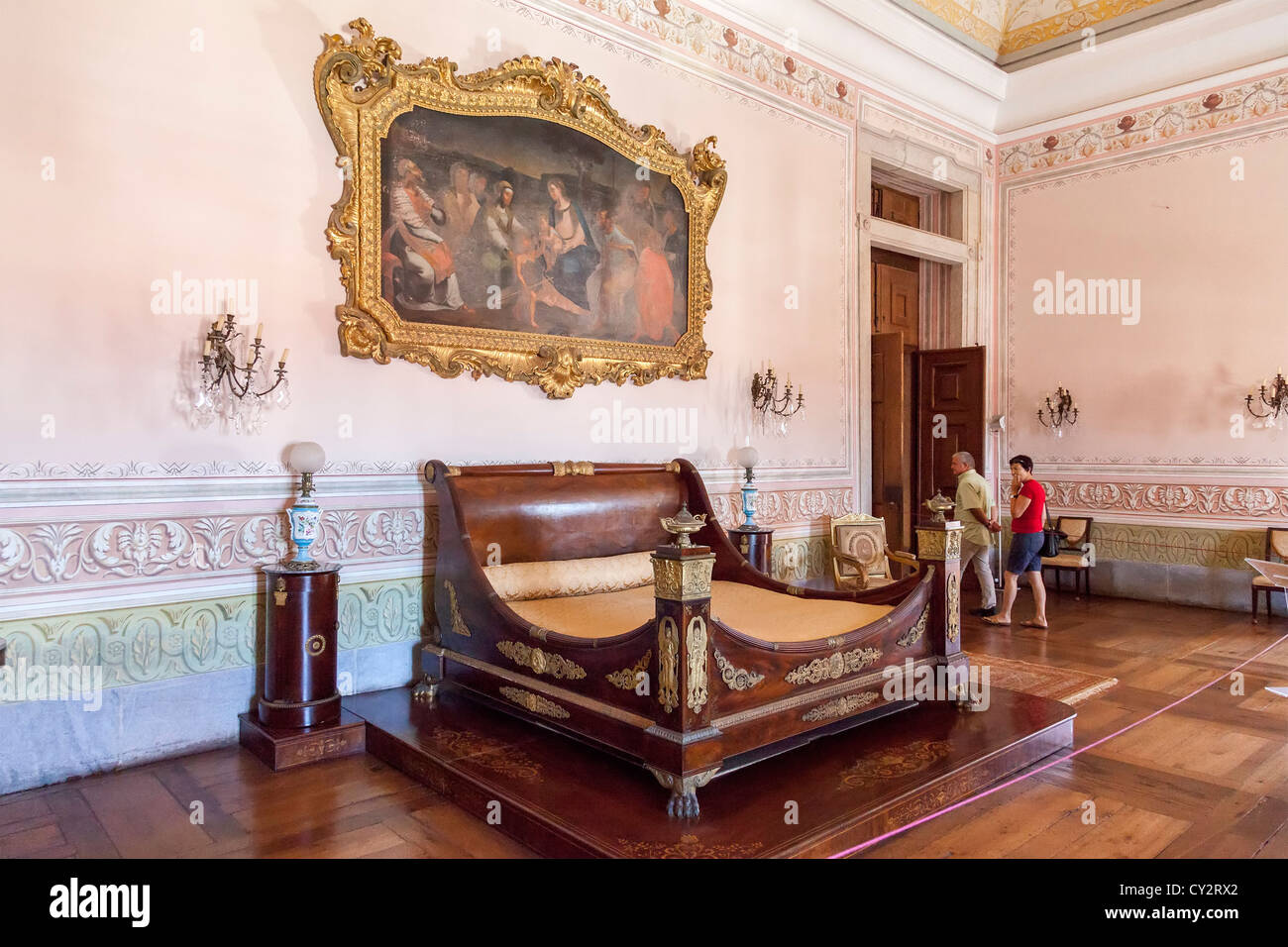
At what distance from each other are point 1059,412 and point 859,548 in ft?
10.8

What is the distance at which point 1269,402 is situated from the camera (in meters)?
7.73

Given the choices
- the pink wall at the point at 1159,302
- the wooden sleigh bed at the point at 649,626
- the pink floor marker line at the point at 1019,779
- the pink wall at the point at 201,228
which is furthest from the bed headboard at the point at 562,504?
Answer: the pink wall at the point at 1159,302

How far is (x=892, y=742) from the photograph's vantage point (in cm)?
405

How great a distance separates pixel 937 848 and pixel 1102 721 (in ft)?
7.03

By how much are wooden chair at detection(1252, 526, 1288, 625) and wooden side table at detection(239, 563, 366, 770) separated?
7.40 m

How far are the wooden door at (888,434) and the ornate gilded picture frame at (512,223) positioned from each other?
8.35ft

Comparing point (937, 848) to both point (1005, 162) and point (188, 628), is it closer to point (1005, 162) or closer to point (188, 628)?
point (188, 628)

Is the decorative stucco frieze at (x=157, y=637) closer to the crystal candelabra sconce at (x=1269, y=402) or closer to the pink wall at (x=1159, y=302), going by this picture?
the pink wall at (x=1159, y=302)

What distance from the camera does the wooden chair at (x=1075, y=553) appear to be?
8695 millimetres

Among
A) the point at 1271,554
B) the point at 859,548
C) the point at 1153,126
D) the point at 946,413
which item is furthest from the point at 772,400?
the point at 1153,126

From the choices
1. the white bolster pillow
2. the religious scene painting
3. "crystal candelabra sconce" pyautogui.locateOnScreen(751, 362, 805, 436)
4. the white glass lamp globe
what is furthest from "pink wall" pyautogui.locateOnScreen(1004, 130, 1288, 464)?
the white glass lamp globe

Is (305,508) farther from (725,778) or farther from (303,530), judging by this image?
(725,778)

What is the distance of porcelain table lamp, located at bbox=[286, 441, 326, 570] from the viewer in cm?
432
